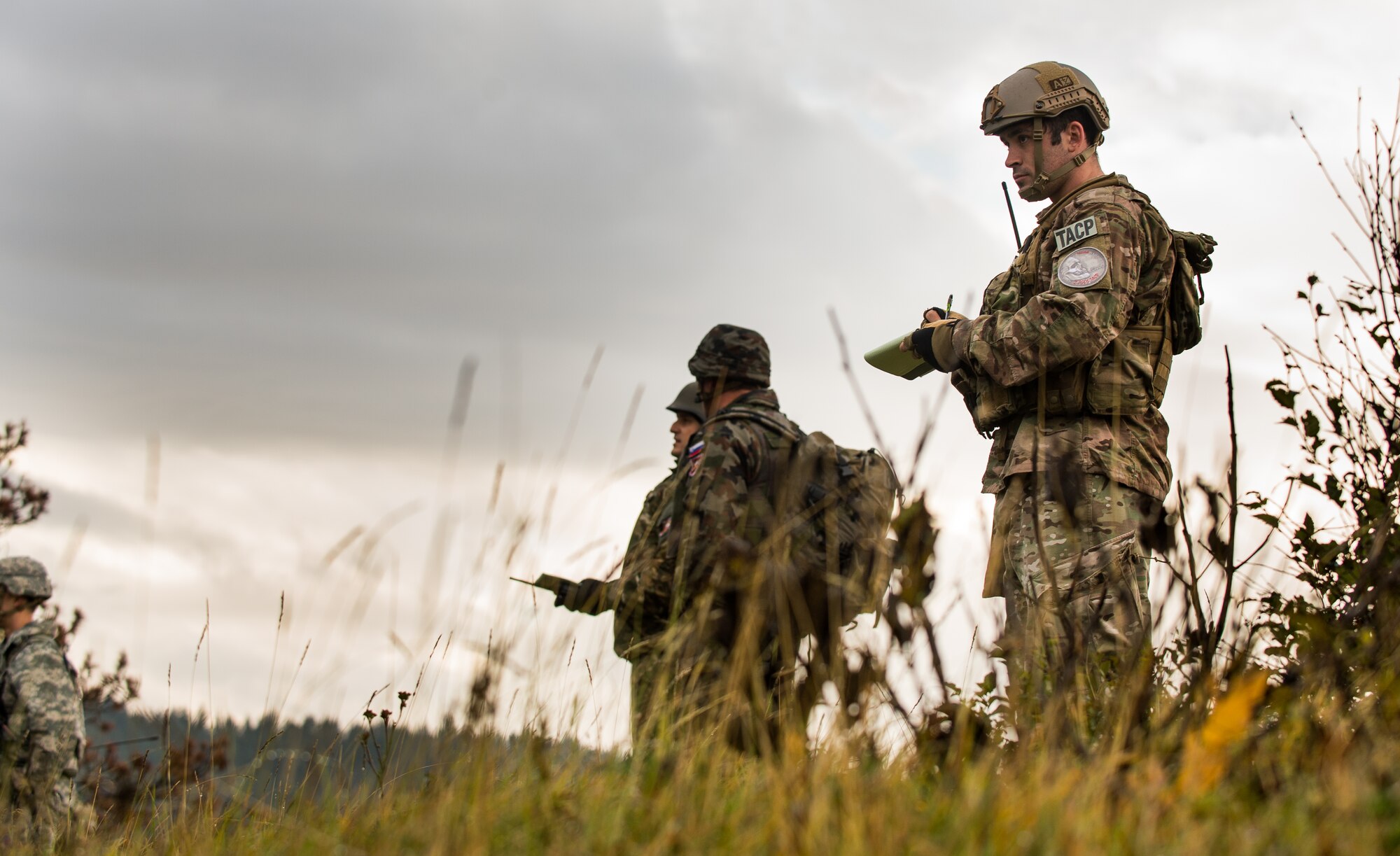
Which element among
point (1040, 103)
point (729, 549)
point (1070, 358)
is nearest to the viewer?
point (729, 549)

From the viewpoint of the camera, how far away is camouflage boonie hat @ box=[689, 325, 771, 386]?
4.54 m

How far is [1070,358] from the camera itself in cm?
352

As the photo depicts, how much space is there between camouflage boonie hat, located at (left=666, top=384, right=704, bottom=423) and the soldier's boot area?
100 inches

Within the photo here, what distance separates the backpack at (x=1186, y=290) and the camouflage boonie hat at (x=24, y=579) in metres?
5.39

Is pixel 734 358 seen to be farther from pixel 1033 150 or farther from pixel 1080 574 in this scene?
pixel 1080 574

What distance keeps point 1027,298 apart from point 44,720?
185 inches

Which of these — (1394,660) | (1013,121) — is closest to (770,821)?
(1394,660)

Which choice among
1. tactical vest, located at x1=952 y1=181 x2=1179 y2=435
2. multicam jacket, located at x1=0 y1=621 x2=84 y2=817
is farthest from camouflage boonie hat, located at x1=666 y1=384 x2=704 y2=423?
multicam jacket, located at x1=0 y1=621 x2=84 y2=817

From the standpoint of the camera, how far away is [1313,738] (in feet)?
7.95

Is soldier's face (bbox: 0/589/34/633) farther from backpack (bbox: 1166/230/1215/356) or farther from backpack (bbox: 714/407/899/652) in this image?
backpack (bbox: 1166/230/1215/356)

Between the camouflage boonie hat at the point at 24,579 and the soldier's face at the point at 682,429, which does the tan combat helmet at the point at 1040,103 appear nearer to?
the soldier's face at the point at 682,429

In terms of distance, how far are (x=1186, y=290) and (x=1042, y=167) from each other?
56 cm

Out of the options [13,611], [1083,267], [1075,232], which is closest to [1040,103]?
[1075,232]

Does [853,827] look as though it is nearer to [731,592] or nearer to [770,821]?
[770,821]
